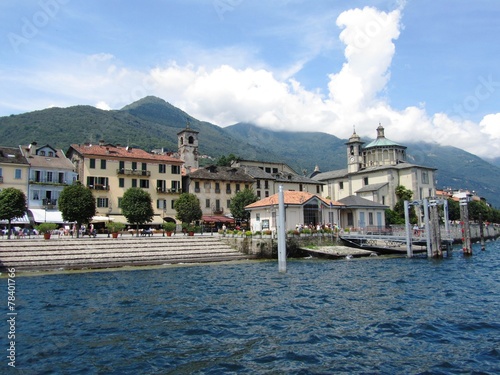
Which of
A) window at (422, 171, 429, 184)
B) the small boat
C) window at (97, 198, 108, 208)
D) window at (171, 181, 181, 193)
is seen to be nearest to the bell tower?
A: window at (171, 181, 181, 193)

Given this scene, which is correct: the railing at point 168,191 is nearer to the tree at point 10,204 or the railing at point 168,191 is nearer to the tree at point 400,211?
the tree at point 10,204

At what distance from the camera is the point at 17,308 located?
16812 mm

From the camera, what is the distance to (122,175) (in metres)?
55.8

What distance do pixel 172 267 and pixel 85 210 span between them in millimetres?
14819

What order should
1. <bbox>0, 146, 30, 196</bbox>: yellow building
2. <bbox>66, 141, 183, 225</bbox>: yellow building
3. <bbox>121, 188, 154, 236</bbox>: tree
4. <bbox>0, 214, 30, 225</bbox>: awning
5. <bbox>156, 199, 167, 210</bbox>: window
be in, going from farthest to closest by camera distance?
<bbox>156, 199, 167, 210</bbox>: window
<bbox>66, 141, 183, 225</bbox>: yellow building
<bbox>0, 146, 30, 196</bbox>: yellow building
<bbox>121, 188, 154, 236</bbox>: tree
<bbox>0, 214, 30, 225</bbox>: awning

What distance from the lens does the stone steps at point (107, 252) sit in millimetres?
30203

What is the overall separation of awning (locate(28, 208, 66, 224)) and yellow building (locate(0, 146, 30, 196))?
3.33 m

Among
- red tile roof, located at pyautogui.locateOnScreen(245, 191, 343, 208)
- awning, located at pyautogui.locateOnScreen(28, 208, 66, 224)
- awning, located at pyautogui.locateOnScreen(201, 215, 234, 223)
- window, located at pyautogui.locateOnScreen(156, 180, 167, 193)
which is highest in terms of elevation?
window, located at pyautogui.locateOnScreen(156, 180, 167, 193)

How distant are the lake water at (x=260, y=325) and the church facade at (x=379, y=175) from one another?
54.6 m

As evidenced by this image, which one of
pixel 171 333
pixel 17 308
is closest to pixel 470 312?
pixel 171 333

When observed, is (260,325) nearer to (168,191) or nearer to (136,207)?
(136,207)

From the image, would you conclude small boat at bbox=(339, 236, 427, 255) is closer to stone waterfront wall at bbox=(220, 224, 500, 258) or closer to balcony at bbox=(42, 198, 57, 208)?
stone waterfront wall at bbox=(220, 224, 500, 258)

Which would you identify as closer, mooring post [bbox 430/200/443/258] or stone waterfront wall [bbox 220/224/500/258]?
mooring post [bbox 430/200/443/258]

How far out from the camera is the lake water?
10180 mm
